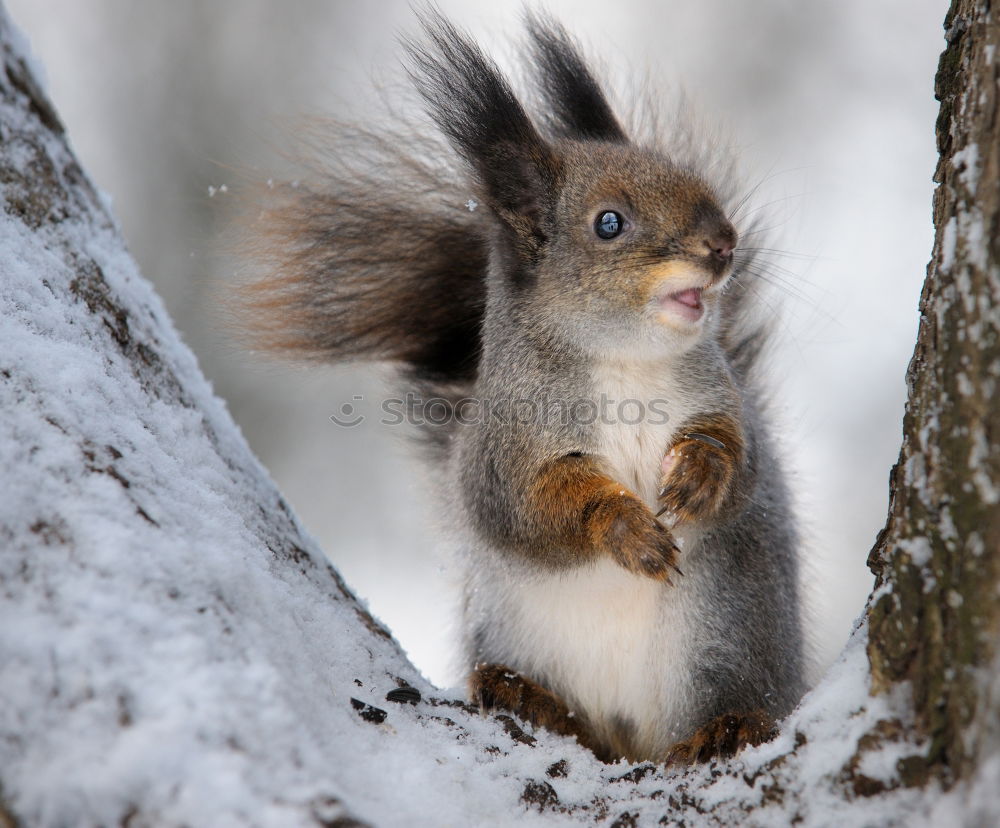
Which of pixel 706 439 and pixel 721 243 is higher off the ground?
pixel 721 243

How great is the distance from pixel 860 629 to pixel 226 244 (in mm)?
1383

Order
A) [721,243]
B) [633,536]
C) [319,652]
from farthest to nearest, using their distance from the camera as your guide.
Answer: [721,243] → [633,536] → [319,652]

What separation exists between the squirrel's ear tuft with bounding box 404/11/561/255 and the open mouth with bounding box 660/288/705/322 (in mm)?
277

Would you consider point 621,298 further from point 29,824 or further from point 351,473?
point 351,473

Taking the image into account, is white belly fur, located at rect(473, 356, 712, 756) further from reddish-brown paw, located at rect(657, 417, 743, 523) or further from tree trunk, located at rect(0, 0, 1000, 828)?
tree trunk, located at rect(0, 0, 1000, 828)

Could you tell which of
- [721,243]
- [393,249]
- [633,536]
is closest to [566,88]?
[393,249]

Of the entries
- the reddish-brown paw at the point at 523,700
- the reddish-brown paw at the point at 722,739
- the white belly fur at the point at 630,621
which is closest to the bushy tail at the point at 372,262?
the white belly fur at the point at 630,621

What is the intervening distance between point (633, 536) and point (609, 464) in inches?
7.0

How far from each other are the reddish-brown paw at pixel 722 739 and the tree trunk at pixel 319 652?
0.21 metres

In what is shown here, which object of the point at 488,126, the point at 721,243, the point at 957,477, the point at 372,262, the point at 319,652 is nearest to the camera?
the point at 957,477

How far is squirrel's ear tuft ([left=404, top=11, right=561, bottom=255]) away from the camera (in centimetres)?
160

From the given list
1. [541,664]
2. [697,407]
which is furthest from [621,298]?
[541,664]

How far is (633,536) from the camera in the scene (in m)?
1.40

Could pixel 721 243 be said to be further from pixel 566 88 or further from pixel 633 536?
pixel 566 88
